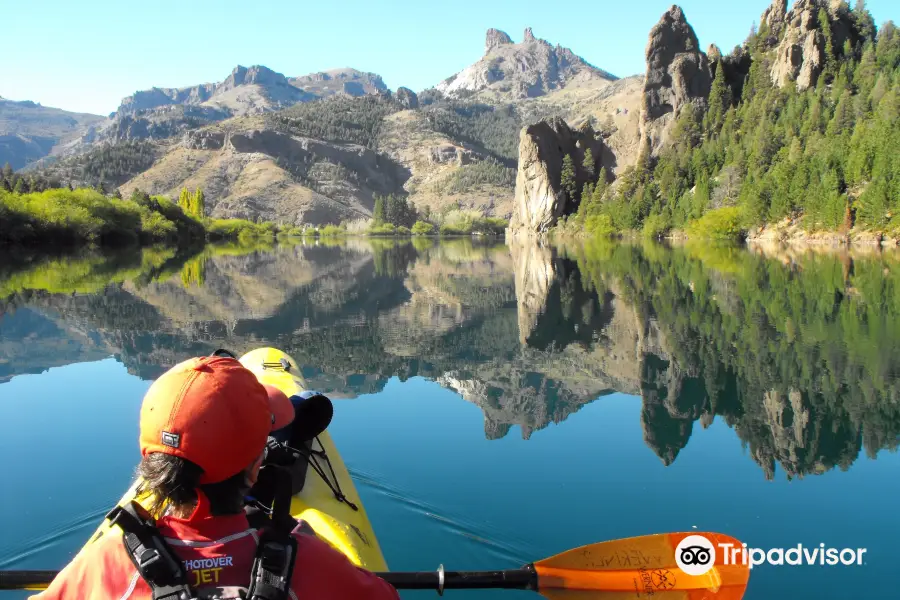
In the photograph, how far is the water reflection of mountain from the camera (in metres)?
9.57

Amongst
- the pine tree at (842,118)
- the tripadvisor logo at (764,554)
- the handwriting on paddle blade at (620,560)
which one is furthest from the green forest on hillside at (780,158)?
the handwriting on paddle blade at (620,560)

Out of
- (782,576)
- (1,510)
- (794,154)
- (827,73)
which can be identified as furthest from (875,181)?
(1,510)

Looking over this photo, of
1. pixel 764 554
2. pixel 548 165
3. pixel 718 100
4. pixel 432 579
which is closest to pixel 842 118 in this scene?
pixel 718 100

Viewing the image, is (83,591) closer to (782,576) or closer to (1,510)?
(782,576)

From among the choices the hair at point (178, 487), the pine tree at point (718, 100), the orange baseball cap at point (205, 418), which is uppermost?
the pine tree at point (718, 100)

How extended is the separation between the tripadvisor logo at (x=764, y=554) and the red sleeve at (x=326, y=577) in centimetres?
288

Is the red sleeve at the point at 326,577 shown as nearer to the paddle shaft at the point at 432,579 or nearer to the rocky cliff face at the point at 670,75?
the paddle shaft at the point at 432,579

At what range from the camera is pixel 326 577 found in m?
2.18

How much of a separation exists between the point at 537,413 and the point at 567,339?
594 centimetres

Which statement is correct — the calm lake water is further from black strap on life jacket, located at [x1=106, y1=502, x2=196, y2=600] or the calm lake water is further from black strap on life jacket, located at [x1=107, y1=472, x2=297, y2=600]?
black strap on life jacket, located at [x1=106, y1=502, x2=196, y2=600]

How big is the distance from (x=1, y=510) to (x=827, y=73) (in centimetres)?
10129

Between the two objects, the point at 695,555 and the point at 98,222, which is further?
the point at 98,222

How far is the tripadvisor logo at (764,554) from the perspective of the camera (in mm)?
4395

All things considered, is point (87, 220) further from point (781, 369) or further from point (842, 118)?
point (842, 118)
